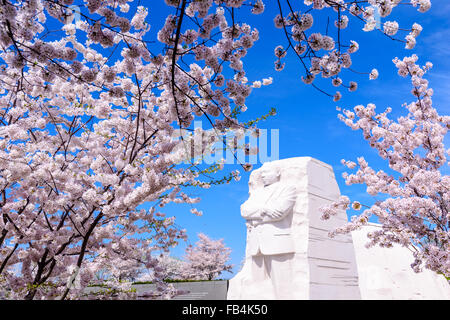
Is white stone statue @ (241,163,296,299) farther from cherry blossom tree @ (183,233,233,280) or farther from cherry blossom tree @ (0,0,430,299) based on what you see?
cherry blossom tree @ (183,233,233,280)

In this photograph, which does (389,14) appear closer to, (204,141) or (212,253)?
(204,141)

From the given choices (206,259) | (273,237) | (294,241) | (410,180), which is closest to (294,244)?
(294,241)

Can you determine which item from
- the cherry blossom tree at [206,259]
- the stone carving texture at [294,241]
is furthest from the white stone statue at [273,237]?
the cherry blossom tree at [206,259]

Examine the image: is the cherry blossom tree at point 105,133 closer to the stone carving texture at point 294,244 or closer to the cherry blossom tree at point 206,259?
the stone carving texture at point 294,244

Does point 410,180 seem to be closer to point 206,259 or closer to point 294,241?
point 294,241

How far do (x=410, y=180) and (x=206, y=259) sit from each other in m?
20.0

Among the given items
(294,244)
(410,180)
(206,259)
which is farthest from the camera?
(206,259)

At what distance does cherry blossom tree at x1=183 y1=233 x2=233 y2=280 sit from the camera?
23.0 meters

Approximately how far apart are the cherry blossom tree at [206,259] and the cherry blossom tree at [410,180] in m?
18.7

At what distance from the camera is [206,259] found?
23.2 metres

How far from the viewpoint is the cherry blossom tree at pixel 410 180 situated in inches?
176
